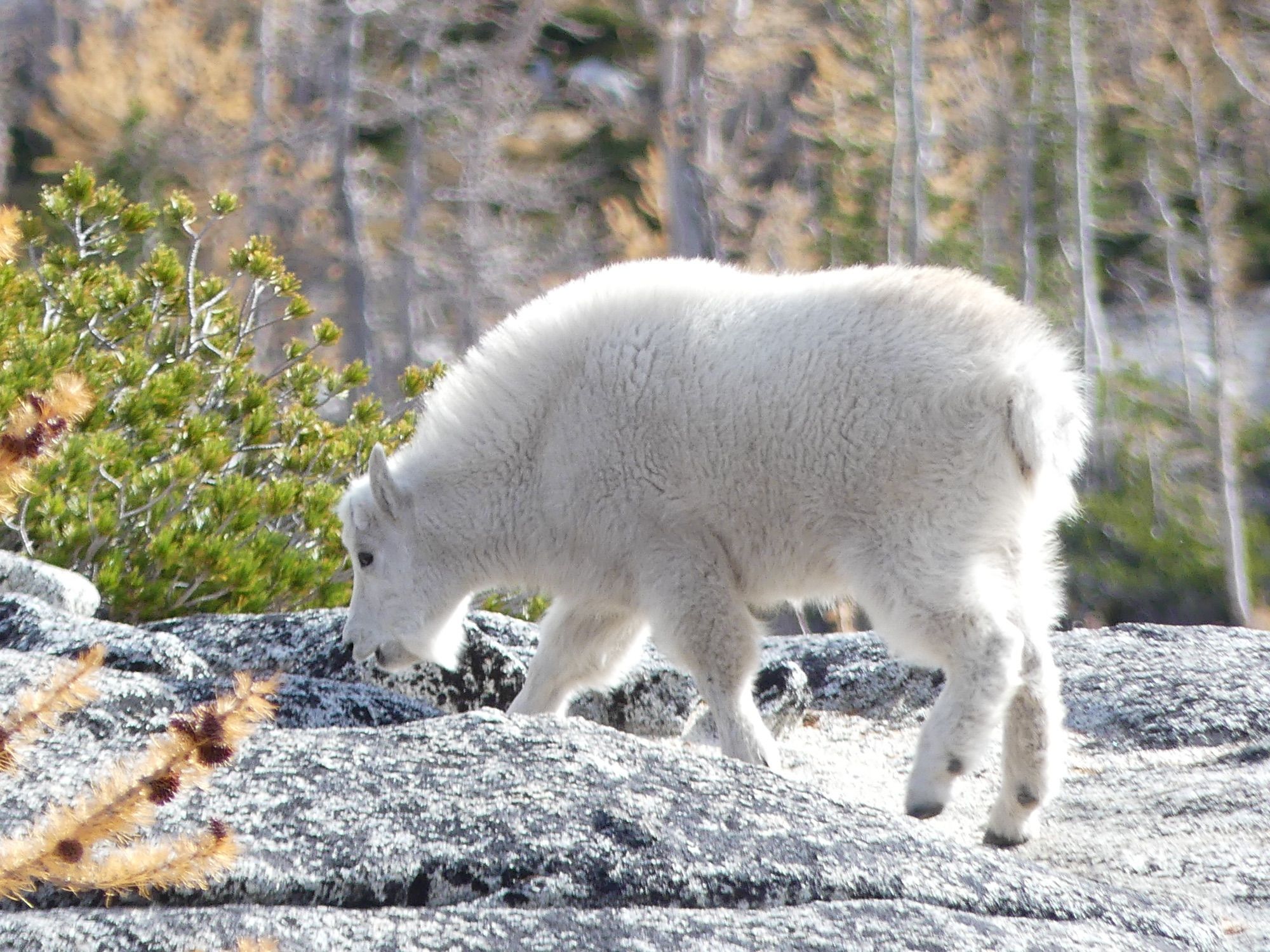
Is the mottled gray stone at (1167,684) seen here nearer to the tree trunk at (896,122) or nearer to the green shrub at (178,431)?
the green shrub at (178,431)

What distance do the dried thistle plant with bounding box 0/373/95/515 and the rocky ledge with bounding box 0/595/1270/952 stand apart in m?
1.13

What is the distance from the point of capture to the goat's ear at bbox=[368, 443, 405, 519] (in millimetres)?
5605

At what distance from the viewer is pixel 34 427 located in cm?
202

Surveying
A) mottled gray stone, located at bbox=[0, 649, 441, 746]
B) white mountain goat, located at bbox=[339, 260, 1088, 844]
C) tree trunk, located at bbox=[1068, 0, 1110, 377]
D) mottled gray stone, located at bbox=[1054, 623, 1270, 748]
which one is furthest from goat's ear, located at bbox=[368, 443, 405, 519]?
tree trunk, located at bbox=[1068, 0, 1110, 377]

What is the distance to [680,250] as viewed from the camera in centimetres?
2011

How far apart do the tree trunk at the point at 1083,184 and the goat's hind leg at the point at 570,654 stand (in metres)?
15.8

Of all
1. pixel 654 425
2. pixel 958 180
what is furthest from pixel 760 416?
pixel 958 180

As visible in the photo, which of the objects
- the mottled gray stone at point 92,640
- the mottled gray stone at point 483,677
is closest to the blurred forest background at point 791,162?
the mottled gray stone at point 483,677

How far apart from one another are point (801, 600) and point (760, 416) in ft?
2.61

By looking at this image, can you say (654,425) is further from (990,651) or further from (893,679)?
(893,679)

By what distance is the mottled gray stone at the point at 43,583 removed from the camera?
5.65 meters

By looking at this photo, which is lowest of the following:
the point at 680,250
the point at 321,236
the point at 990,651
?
the point at 990,651

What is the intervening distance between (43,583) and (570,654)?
76.4 inches

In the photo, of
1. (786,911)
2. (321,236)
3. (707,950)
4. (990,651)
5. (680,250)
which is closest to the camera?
(707,950)
